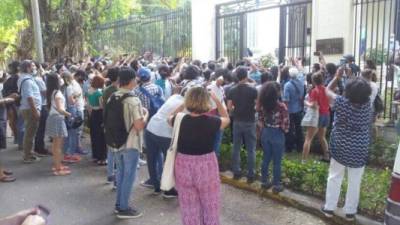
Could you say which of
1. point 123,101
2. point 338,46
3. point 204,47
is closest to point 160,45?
point 204,47

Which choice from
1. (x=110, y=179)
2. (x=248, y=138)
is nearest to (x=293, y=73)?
(x=248, y=138)

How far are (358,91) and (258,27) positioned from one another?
30.9 ft

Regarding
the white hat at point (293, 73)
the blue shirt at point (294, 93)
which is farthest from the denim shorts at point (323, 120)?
the white hat at point (293, 73)

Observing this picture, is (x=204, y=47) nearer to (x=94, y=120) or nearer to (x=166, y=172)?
(x=94, y=120)

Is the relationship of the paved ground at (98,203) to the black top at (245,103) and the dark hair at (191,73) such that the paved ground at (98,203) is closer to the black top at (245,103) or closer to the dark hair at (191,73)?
the black top at (245,103)

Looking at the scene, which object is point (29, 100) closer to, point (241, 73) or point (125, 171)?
point (125, 171)

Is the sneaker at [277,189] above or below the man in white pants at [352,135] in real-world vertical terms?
below

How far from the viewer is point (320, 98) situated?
743 cm

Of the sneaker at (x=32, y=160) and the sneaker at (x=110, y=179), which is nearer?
the sneaker at (x=110, y=179)

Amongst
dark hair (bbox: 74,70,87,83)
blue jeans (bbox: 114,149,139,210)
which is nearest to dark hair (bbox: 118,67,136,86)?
blue jeans (bbox: 114,149,139,210)

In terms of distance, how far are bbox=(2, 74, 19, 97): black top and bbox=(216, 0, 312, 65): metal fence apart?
6804 millimetres

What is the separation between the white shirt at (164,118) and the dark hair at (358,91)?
1.92 m

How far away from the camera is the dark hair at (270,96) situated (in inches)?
222

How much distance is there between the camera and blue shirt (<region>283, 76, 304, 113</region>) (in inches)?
317
